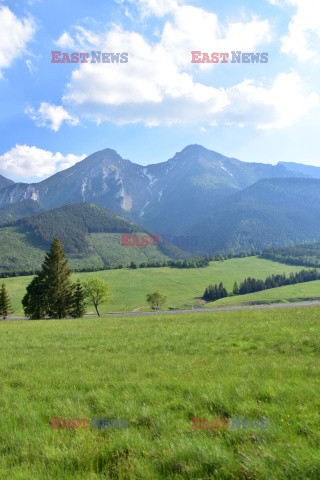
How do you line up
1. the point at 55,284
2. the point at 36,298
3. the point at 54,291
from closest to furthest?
the point at 54,291, the point at 55,284, the point at 36,298

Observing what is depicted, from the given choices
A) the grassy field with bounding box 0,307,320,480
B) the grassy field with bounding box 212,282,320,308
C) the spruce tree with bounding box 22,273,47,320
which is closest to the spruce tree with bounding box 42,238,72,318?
the spruce tree with bounding box 22,273,47,320

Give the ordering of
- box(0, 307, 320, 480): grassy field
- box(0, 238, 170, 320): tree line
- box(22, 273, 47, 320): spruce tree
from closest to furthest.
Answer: box(0, 307, 320, 480): grassy field < box(0, 238, 170, 320): tree line < box(22, 273, 47, 320): spruce tree

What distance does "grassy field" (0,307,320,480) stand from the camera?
12.2ft

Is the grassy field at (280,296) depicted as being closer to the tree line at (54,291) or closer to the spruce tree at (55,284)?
the tree line at (54,291)

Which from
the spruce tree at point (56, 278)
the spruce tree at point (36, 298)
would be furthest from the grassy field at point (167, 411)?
the spruce tree at point (36, 298)

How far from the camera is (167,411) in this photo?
18.7 feet

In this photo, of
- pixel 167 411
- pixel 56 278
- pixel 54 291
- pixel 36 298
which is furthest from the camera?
pixel 36 298

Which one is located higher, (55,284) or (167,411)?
(167,411)

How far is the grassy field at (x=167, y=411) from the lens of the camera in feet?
12.2

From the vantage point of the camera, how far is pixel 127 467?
3801mm

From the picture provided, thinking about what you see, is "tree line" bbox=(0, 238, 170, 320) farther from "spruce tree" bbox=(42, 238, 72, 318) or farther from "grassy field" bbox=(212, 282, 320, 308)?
"grassy field" bbox=(212, 282, 320, 308)

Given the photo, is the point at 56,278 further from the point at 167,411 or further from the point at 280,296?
the point at 280,296

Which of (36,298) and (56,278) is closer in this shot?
(56,278)

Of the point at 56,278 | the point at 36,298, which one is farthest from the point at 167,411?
the point at 36,298
